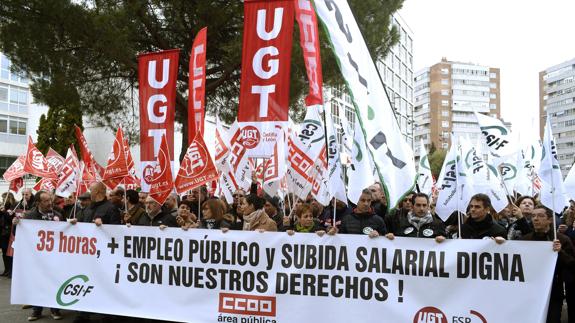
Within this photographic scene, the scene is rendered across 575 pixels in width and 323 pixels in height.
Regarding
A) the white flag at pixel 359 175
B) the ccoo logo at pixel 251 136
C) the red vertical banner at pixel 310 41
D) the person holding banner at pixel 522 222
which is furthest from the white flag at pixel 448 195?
the ccoo logo at pixel 251 136

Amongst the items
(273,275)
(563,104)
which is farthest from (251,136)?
(563,104)

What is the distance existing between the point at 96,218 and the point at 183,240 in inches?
59.0

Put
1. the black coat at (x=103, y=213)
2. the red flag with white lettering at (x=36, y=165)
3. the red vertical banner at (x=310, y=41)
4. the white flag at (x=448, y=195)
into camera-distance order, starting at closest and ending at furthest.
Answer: the red vertical banner at (x=310, y=41) → the black coat at (x=103, y=213) → the white flag at (x=448, y=195) → the red flag with white lettering at (x=36, y=165)

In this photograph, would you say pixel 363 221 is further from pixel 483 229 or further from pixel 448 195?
pixel 448 195

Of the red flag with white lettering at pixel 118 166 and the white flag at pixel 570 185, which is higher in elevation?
the red flag with white lettering at pixel 118 166

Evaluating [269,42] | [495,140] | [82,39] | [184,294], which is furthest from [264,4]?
[82,39]

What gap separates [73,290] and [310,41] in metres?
4.02

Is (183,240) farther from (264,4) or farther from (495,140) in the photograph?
(495,140)

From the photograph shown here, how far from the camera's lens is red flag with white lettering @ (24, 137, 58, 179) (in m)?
11.4

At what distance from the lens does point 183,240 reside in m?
6.21

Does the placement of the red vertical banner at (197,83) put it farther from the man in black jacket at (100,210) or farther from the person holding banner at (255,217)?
the person holding banner at (255,217)

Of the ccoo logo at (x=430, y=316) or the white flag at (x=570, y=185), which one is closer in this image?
the ccoo logo at (x=430, y=316)

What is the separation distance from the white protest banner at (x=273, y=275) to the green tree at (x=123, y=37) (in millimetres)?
6623

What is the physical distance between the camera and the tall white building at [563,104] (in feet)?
369
